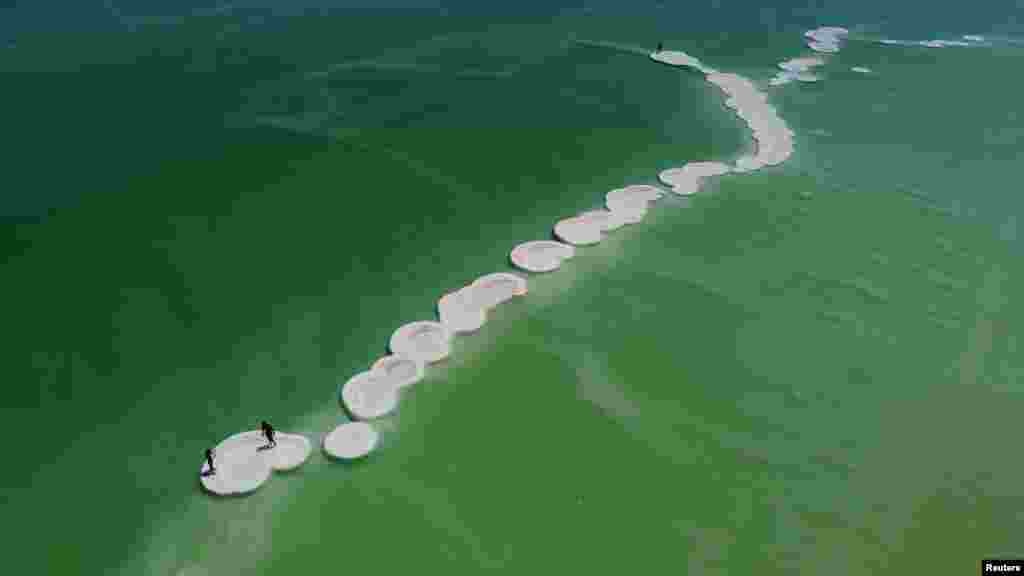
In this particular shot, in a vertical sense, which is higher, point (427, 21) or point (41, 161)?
point (427, 21)

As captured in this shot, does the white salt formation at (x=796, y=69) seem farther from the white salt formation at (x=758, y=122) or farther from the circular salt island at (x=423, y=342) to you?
the circular salt island at (x=423, y=342)

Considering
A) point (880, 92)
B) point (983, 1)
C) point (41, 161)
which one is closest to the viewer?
point (41, 161)

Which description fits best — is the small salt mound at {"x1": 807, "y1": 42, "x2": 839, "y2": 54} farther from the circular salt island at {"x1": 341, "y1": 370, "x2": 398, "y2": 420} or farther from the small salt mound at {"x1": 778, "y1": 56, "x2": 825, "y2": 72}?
the circular salt island at {"x1": 341, "y1": 370, "x2": 398, "y2": 420}

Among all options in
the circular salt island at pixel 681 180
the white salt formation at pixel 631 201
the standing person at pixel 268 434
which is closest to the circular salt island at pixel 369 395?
the standing person at pixel 268 434

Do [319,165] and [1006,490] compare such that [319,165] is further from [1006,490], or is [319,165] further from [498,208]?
[1006,490]

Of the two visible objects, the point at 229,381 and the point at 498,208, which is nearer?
the point at 229,381

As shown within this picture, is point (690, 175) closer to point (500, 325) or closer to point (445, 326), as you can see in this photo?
point (500, 325)

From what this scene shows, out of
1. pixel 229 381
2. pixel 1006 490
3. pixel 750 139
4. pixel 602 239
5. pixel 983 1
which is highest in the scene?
pixel 983 1

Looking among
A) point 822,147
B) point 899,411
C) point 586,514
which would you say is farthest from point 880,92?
point 586,514
